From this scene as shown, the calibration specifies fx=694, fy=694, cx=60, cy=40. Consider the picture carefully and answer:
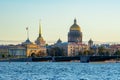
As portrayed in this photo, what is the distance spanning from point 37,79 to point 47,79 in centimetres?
101

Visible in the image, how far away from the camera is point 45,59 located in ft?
650

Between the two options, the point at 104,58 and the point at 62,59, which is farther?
the point at 62,59

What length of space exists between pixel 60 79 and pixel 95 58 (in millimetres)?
109440

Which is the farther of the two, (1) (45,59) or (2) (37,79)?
(1) (45,59)

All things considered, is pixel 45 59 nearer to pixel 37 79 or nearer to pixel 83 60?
pixel 83 60

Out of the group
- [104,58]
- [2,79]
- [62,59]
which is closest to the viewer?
[2,79]

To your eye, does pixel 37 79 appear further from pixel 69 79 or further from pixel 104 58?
pixel 104 58

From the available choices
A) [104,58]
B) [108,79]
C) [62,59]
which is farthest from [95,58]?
[108,79]

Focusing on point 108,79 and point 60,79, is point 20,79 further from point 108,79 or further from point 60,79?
point 108,79

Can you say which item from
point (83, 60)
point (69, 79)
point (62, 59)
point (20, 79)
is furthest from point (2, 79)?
point (62, 59)

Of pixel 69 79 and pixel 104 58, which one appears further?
pixel 104 58

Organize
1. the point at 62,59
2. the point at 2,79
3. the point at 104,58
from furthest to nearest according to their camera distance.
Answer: the point at 62,59 → the point at 104,58 → the point at 2,79

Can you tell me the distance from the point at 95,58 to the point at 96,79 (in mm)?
108264

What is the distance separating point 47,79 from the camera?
6875 cm
